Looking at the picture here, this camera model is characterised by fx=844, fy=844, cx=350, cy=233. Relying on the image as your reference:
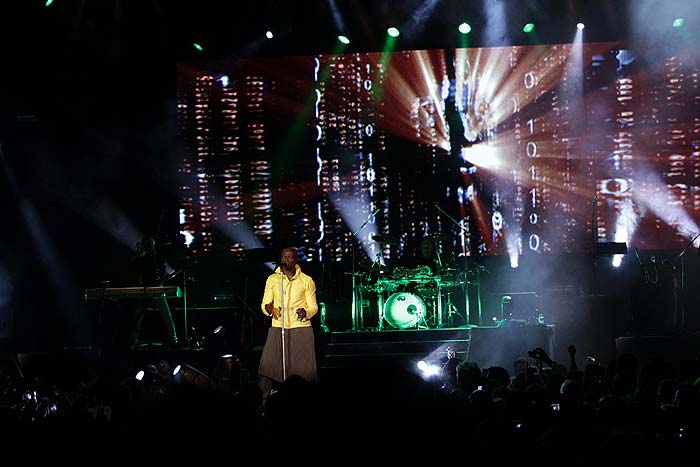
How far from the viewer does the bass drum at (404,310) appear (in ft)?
39.3

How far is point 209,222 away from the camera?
12.3m

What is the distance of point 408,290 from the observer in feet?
39.8

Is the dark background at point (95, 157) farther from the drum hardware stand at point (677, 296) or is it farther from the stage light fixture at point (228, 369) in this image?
the stage light fixture at point (228, 369)

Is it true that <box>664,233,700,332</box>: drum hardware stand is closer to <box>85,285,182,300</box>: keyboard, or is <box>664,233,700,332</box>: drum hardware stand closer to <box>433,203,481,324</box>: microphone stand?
<box>433,203,481,324</box>: microphone stand

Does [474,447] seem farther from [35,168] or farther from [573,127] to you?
[35,168]

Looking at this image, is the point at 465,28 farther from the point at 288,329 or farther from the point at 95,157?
the point at 95,157

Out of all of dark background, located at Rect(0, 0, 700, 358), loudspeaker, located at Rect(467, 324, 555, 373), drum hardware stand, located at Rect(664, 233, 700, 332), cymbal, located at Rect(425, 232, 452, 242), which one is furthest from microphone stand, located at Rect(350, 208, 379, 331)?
drum hardware stand, located at Rect(664, 233, 700, 332)

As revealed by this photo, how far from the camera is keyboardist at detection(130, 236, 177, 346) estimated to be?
11039 mm

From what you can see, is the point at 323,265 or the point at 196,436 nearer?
the point at 196,436

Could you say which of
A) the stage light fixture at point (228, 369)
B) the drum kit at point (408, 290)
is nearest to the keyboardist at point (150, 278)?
the stage light fixture at point (228, 369)

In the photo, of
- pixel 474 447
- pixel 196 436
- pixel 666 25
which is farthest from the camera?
pixel 666 25

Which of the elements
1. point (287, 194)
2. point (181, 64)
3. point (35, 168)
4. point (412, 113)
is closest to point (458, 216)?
point (412, 113)

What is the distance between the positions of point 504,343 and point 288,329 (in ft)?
10.1

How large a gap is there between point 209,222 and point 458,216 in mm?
3614
